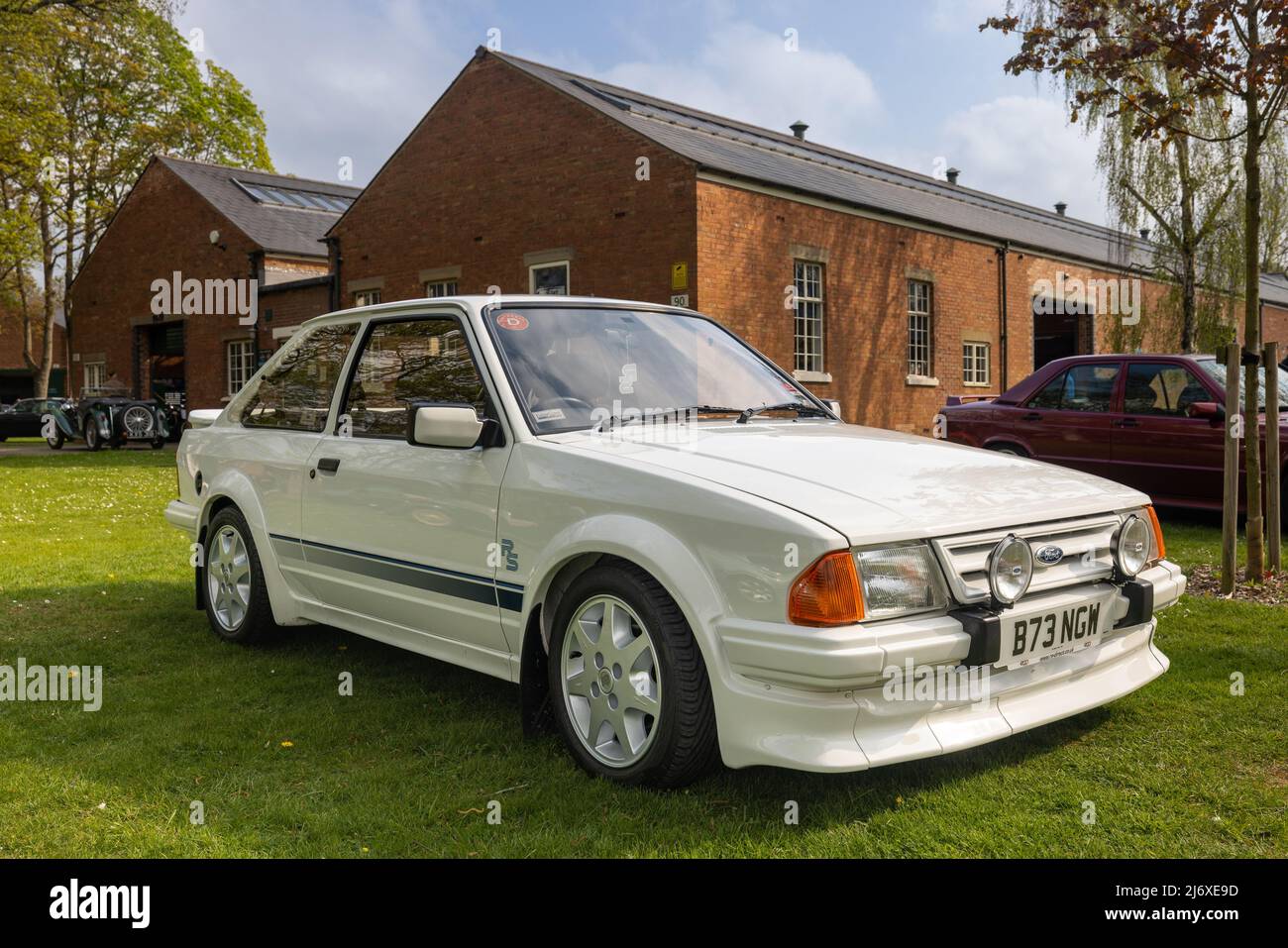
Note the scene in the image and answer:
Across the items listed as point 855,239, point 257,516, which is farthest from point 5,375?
point 257,516

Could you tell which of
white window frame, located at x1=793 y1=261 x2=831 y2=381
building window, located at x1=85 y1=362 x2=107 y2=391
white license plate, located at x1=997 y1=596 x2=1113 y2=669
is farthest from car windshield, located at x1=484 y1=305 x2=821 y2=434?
building window, located at x1=85 y1=362 x2=107 y2=391

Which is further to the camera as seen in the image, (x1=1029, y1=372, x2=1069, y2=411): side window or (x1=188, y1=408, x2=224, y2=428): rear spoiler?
(x1=1029, y1=372, x2=1069, y2=411): side window

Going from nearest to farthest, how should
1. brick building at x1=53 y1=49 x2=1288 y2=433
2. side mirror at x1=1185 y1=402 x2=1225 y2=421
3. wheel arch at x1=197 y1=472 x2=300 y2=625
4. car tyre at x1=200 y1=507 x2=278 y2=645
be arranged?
wheel arch at x1=197 y1=472 x2=300 y2=625 < car tyre at x1=200 y1=507 x2=278 y2=645 < side mirror at x1=1185 y1=402 x2=1225 y2=421 < brick building at x1=53 y1=49 x2=1288 y2=433

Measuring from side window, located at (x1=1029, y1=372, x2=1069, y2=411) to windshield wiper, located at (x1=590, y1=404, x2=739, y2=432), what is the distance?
7.67m

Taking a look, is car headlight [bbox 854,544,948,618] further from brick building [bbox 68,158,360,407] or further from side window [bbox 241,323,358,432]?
brick building [bbox 68,158,360,407]

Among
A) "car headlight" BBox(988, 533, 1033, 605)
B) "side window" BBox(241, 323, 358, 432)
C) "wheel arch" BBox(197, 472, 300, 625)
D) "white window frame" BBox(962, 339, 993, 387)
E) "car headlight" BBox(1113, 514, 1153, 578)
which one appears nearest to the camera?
"car headlight" BBox(988, 533, 1033, 605)

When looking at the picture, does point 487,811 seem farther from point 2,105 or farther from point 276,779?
point 2,105

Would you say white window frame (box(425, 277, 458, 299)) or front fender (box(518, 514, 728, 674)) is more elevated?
white window frame (box(425, 277, 458, 299))

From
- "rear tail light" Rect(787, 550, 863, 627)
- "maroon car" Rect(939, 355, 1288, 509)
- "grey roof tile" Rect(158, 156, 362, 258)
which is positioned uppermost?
"grey roof tile" Rect(158, 156, 362, 258)

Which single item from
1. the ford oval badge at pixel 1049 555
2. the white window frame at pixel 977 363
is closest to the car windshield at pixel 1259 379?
the ford oval badge at pixel 1049 555

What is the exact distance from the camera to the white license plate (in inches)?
135

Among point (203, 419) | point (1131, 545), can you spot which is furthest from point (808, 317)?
point (1131, 545)

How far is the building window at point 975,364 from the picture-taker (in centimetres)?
2489

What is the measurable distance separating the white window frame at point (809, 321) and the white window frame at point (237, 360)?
54.7ft
